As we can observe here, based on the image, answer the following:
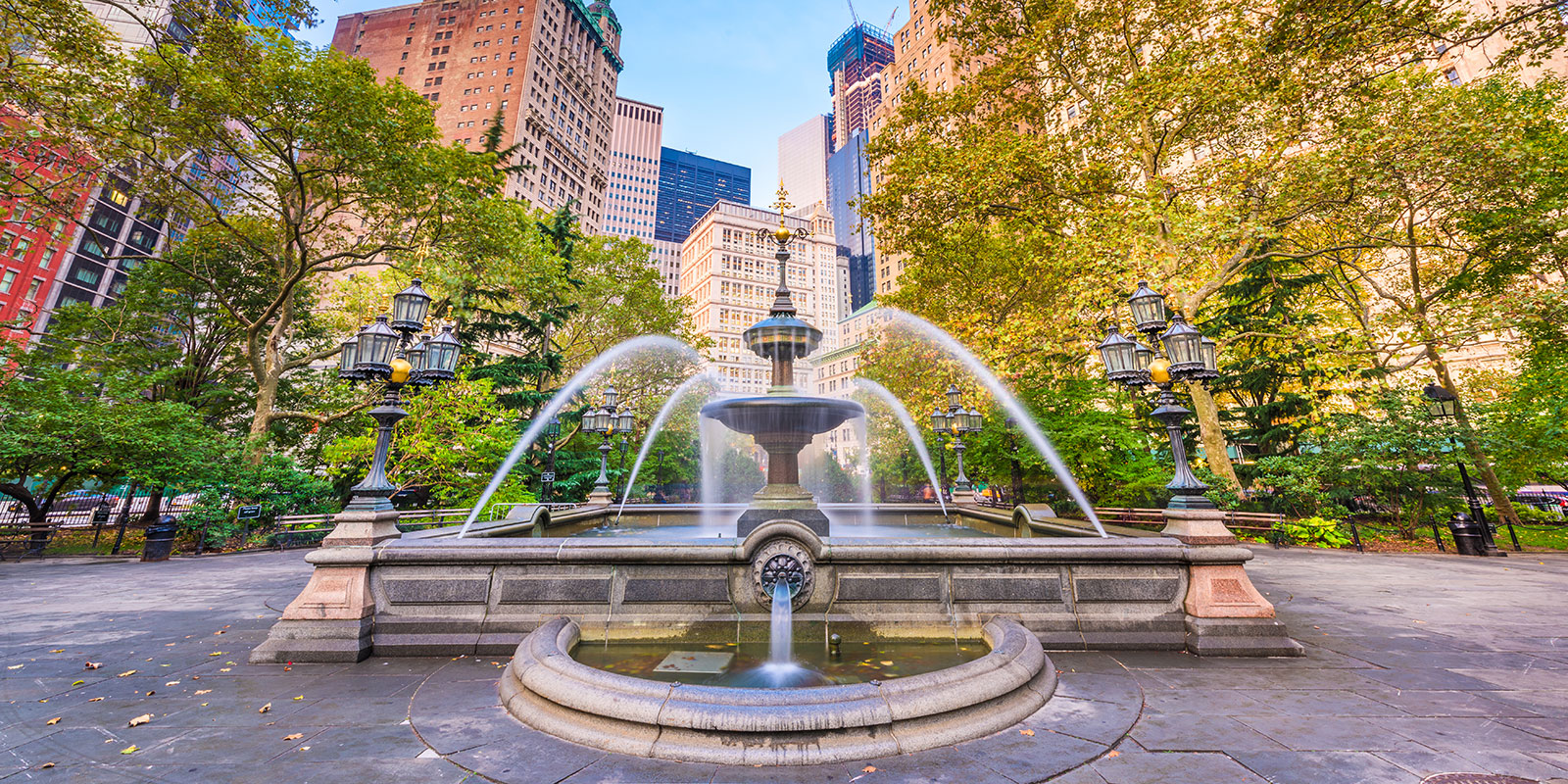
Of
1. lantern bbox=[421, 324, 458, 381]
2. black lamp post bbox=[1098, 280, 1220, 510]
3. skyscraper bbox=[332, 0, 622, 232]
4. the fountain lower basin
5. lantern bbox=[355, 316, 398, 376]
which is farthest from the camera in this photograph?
skyscraper bbox=[332, 0, 622, 232]

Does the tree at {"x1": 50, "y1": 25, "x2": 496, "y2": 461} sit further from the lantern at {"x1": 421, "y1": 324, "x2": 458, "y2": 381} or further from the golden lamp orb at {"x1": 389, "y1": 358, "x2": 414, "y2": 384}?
the golden lamp orb at {"x1": 389, "y1": 358, "x2": 414, "y2": 384}

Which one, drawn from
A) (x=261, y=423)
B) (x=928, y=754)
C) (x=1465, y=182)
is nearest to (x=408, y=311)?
(x=928, y=754)

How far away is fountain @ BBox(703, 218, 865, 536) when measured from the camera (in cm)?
901

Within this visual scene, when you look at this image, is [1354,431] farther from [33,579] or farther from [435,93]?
[435,93]

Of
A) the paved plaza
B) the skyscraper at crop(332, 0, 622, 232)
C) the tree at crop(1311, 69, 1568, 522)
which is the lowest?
the paved plaza

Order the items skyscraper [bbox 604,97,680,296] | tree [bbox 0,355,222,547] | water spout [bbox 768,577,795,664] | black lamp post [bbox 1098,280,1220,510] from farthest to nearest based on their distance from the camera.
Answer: skyscraper [bbox 604,97,680,296] → tree [bbox 0,355,222,547] → black lamp post [bbox 1098,280,1220,510] → water spout [bbox 768,577,795,664]

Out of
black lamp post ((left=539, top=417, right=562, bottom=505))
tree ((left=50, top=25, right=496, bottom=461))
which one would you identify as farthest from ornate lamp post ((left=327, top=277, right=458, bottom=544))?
tree ((left=50, top=25, right=496, bottom=461))

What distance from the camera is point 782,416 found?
9484 mm

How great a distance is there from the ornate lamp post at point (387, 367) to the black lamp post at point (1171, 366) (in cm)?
957

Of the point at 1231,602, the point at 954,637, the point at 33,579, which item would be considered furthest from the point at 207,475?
the point at 1231,602

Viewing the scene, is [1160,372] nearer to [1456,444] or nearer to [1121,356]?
[1121,356]

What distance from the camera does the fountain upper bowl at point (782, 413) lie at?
29.9 ft

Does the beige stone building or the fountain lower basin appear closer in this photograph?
the fountain lower basin

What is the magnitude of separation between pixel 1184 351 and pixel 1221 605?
3439 millimetres
